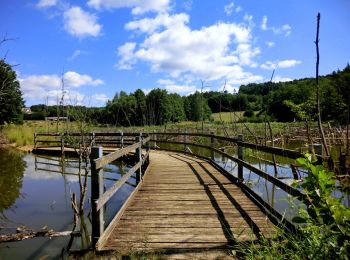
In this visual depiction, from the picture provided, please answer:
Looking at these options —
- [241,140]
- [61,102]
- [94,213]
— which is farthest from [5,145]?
[94,213]

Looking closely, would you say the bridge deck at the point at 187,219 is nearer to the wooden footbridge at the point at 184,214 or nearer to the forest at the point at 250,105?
the wooden footbridge at the point at 184,214

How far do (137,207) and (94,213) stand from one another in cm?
184

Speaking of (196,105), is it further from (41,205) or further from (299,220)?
(299,220)

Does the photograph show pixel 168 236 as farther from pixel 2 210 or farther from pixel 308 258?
pixel 2 210

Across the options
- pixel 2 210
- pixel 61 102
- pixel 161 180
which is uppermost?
pixel 61 102

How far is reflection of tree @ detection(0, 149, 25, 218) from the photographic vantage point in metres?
9.71

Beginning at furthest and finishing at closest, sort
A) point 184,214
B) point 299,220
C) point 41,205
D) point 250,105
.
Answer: point 250,105 → point 41,205 → point 184,214 → point 299,220

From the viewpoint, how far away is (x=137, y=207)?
5.63 metres

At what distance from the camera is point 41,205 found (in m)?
9.00

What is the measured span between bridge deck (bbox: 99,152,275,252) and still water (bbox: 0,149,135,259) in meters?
1.33

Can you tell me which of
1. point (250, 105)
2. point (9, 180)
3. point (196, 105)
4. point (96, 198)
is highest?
point (196, 105)

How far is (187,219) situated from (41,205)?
561 cm

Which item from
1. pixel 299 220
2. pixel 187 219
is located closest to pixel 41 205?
pixel 187 219

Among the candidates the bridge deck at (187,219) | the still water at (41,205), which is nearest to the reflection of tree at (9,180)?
the still water at (41,205)
